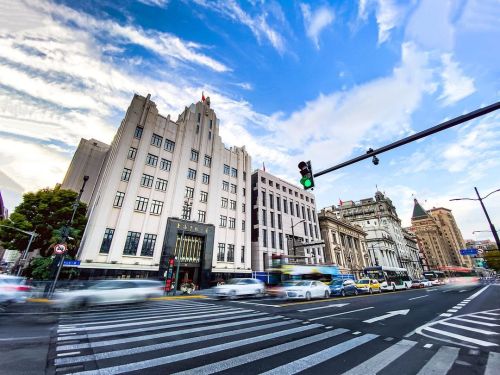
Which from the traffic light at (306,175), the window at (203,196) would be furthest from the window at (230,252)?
the traffic light at (306,175)

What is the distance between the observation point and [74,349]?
4824 millimetres

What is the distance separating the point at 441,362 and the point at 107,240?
2821cm

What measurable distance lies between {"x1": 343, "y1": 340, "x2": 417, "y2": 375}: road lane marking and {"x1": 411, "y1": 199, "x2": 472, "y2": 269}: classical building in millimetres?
152703

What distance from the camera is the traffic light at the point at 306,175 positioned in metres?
8.21

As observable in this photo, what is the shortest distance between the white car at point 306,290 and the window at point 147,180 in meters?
22.2

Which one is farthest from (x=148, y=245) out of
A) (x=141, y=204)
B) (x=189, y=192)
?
(x=189, y=192)

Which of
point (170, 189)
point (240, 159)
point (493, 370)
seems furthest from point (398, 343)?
point (240, 159)

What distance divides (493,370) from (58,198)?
33184mm

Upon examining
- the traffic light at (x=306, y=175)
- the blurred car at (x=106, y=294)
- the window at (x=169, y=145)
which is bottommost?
the blurred car at (x=106, y=294)

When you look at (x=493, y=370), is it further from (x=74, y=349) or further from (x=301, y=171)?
(x=74, y=349)

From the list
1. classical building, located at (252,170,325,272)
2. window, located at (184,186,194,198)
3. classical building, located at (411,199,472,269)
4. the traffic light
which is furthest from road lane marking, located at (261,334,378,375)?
classical building, located at (411,199,472,269)

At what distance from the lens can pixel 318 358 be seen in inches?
180

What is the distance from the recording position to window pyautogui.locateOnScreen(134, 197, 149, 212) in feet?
91.0

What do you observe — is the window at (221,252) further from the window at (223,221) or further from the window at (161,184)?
the window at (161,184)
